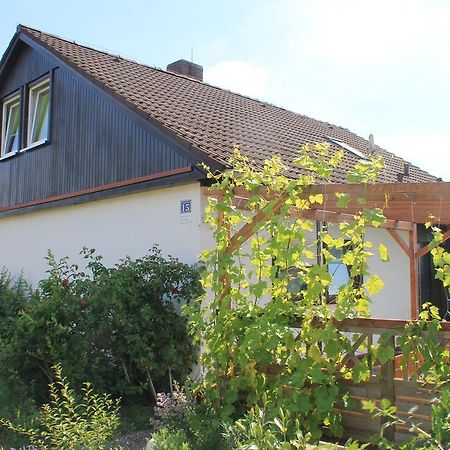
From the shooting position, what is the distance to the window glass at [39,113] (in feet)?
40.0

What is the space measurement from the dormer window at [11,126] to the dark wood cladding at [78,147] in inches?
10.2

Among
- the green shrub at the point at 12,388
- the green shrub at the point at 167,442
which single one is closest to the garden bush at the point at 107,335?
the green shrub at the point at 12,388

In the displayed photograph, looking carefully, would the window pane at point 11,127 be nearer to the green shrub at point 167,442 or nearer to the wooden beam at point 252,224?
the wooden beam at point 252,224

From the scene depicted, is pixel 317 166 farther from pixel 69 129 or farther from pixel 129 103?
pixel 69 129

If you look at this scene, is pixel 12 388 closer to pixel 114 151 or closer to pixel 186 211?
pixel 186 211

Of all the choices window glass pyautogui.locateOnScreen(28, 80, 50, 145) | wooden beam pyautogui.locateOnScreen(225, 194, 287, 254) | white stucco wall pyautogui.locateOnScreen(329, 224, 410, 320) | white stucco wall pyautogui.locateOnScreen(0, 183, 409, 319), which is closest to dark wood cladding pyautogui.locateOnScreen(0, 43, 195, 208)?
window glass pyautogui.locateOnScreen(28, 80, 50, 145)

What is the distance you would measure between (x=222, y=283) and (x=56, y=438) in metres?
1.83

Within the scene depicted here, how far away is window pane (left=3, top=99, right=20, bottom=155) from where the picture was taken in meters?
13.0

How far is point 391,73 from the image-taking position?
830 centimetres

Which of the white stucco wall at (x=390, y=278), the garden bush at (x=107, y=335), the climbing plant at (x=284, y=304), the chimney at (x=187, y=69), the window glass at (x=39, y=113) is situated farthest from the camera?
the chimney at (x=187, y=69)

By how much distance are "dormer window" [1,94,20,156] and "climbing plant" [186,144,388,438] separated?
9.32 metres

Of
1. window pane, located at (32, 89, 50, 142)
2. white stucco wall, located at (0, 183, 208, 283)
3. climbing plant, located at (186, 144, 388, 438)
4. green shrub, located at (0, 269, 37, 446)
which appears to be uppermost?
window pane, located at (32, 89, 50, 142)

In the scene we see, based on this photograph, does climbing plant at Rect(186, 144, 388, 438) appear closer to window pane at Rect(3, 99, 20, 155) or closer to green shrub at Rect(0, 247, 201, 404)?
green shrub at Rect(0, 247, 201, 404)

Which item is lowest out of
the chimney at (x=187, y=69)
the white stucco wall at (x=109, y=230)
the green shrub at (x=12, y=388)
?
the green shrub at (x=12, y=388)
